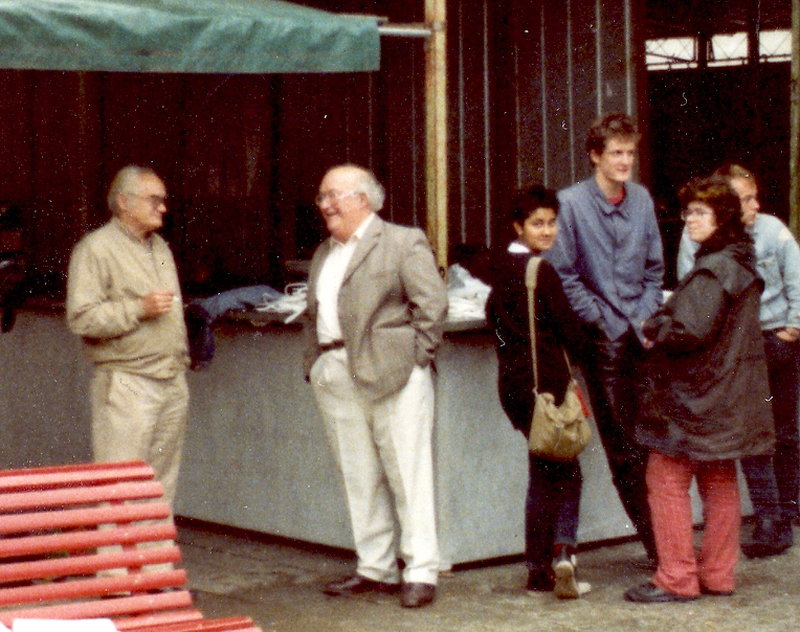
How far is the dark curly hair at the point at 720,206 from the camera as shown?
621cm

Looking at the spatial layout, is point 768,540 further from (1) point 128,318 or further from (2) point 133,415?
(1) point 128,318

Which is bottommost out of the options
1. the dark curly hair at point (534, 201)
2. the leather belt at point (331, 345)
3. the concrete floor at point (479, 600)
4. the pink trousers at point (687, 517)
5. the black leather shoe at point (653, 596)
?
the concrete floor at point (479, 600)

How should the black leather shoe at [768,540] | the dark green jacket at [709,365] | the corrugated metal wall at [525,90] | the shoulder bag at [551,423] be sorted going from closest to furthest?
the dark green jacket at [709,365]
the shoulder bag at [551,423]
the black leather shoe at [768,540]
the corrugated metal wall at [525,90]

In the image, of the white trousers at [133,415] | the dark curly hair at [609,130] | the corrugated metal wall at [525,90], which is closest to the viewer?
the white trousers at [133,415]

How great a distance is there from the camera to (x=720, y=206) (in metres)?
6.21

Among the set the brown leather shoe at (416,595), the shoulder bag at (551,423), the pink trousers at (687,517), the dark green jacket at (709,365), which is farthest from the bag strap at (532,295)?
the brown leather shoe at (416,595)

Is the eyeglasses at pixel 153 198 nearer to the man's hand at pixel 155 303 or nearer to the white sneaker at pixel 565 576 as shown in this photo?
the man's hand at pixel 155 303

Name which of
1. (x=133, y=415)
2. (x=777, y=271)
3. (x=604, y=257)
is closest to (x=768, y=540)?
(x=777, y=271)

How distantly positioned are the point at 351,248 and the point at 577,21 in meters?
2.61

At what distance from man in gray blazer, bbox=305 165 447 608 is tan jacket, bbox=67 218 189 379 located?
0.62 meters

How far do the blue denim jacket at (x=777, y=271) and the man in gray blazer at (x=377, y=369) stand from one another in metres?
1.61

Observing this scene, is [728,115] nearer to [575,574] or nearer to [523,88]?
[523,88]

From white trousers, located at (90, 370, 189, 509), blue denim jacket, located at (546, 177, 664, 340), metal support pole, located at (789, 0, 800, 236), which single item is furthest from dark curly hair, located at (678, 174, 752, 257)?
white trousers, located at (90, 370, 189, 509)

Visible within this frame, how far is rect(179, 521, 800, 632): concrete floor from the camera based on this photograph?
6176 millimetres
